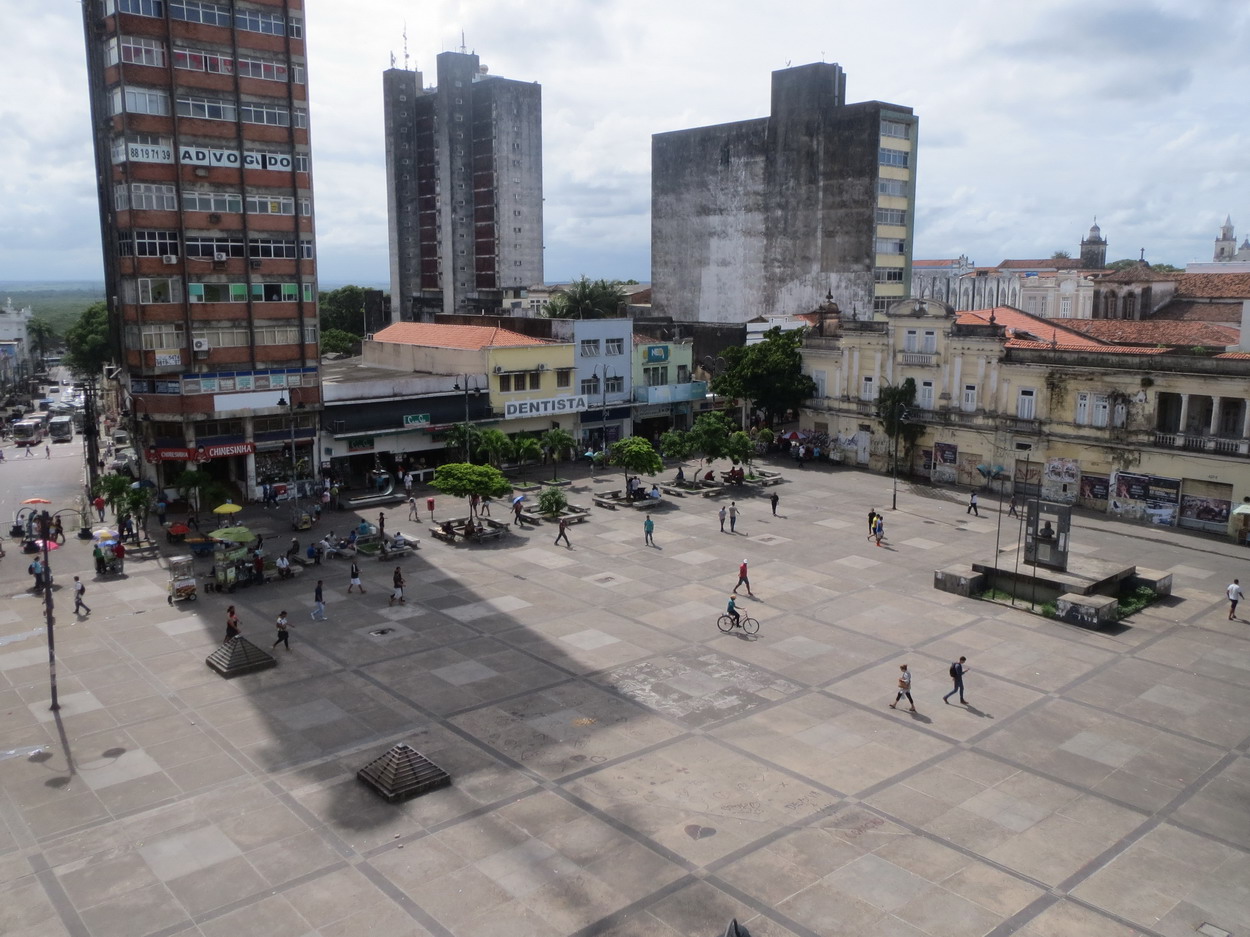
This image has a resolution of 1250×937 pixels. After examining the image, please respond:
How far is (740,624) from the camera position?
110 feet

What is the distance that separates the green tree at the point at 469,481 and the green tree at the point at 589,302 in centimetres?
4480

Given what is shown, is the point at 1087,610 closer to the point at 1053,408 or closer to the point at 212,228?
the point at 1053,408

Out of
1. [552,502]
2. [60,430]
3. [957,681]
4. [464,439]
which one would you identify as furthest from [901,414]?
[60,430]

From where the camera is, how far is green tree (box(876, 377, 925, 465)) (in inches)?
2352

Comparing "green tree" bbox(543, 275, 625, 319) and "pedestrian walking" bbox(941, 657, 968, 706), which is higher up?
"green tree" bbox(543, 275, 625, 319)

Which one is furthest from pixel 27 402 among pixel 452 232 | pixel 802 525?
pixel 802 525

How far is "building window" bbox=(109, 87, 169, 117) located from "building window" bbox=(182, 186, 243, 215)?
13.1ft

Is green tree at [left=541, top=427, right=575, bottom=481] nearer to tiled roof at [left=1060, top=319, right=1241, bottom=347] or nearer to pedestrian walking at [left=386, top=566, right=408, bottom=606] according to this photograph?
pedestrian walking at [left=386, top=566, right=408, bottom=606]

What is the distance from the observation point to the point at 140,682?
28719 millimetres

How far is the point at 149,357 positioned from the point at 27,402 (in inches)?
3116

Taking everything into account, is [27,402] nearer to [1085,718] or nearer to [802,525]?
[802,525]

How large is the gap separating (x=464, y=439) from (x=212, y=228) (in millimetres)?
17369

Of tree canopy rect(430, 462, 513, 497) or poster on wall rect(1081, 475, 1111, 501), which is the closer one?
tree canopy rect(430, 462, 513, 497)

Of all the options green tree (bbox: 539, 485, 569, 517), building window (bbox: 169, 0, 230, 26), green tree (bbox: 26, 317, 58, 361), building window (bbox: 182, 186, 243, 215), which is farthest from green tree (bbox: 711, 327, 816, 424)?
green tree (bbox: 26, 317, 58, 361)
